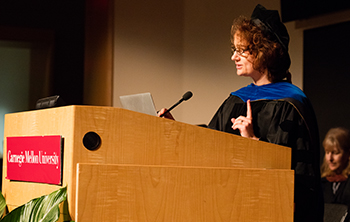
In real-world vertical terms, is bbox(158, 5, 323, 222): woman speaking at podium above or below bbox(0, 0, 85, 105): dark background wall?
below

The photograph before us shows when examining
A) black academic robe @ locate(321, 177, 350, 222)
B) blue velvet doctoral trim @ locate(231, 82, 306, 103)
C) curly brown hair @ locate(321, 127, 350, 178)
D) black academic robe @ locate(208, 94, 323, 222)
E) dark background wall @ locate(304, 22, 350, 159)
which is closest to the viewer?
black academic robe @ locate(208, 94, 323, 222)

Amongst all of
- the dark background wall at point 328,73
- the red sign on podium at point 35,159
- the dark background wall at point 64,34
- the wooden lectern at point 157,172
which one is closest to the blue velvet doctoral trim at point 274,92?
the wooden lectern at point 157,172

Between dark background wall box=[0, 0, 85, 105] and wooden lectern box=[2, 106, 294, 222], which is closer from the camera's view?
wooden lectern box=[2, 106, 294, 222]

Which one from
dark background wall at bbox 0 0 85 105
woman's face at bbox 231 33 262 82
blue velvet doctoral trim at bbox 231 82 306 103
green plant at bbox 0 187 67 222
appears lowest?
green plant at bbox 0 187 67 222

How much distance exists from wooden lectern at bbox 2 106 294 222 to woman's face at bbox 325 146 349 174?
2.29m

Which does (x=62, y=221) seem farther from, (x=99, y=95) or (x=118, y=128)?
(x=99, y=95)

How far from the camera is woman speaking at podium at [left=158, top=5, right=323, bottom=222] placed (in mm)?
1695

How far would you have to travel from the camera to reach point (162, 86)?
4883 millimetres

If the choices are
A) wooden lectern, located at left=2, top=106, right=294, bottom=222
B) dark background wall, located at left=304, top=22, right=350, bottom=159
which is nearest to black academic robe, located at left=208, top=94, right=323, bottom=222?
wooden lectern, located at left=2, top=106, right=294, bottom=222

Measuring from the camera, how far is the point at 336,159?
3.48 m

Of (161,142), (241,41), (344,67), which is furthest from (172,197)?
(344,67)

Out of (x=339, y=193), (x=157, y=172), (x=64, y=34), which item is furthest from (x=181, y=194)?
(x=64, y=34)

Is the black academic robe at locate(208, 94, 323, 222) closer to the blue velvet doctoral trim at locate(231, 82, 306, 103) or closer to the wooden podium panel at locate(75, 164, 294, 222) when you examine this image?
the blue velvet doctoral trim at locate(231, 82, 306, 103)

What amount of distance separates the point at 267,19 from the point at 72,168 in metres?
1.22
